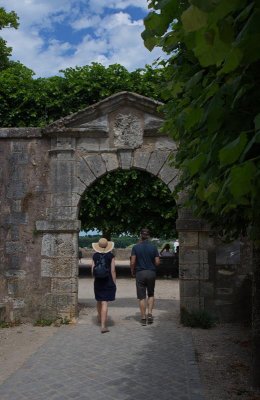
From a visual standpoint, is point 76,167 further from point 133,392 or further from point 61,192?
point 133,392

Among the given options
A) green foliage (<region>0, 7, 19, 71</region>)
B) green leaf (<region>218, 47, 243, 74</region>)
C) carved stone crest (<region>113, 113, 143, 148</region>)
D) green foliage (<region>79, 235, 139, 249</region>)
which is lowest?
green leaf (<region>218, 47, 243, 74</region>)

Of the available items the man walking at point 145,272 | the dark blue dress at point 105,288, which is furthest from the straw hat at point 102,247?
the man walking at point 145,272

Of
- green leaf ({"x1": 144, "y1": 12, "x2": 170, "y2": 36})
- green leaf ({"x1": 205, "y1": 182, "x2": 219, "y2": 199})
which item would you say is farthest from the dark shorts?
green leaf ({"x1": 144, "y1": 12, "x2": 170, "y2": 36})

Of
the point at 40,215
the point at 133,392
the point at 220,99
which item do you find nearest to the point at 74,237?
the point at 40,215

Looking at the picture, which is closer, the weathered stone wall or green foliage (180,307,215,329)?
green foliage (180,307,215,329)

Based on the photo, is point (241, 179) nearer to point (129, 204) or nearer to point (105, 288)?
point (105, 288)

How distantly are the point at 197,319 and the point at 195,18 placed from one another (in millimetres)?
7102

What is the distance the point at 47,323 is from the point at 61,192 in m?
2.33

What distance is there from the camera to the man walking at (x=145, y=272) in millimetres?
8305

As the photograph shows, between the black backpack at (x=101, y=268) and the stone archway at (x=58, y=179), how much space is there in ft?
2.58

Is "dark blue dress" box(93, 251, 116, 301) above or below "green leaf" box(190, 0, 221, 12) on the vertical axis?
below

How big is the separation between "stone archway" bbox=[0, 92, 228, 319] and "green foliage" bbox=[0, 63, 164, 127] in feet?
18.0

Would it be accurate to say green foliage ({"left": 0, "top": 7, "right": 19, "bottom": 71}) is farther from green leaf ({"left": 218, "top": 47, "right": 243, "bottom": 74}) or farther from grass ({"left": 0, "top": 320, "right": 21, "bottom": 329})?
green leaf ({"left": 218, "top": 47, "right": 243, "bottom": 74})

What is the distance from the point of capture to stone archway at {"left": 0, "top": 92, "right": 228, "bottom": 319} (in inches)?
341
